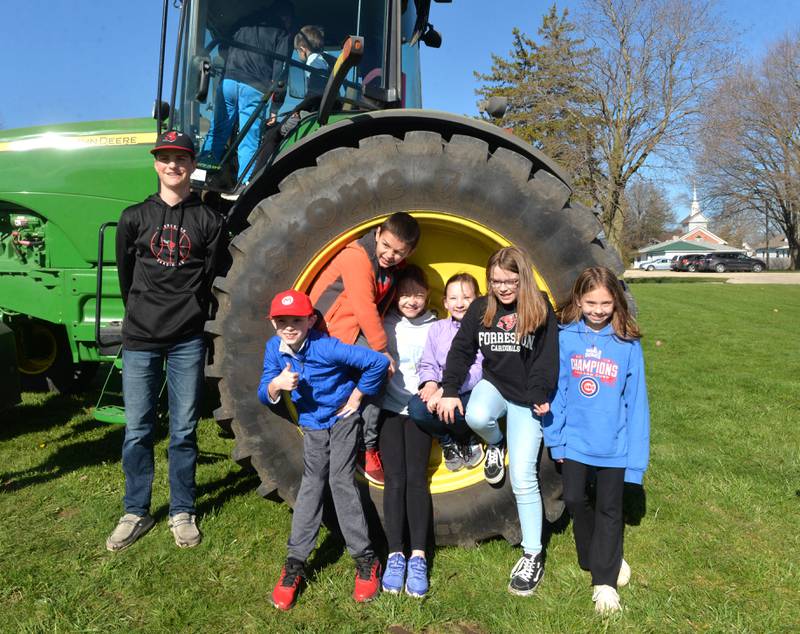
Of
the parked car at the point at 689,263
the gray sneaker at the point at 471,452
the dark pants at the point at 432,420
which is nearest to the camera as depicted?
the dark pants at the point at 432,420

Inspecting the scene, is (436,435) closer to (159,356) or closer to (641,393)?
(641,393)

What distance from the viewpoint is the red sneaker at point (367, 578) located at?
2.34 meters

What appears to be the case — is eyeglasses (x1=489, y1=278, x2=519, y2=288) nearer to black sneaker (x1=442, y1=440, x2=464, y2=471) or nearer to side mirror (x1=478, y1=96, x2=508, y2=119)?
black sneaker (x1=442, y1=440, x2=464, y2=471)

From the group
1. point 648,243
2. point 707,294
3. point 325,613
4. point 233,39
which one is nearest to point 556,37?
point 707,294

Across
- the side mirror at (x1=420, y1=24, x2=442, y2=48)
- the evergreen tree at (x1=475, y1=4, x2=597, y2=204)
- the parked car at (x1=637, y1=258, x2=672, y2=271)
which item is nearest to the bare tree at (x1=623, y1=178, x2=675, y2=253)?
the parked car at (x1=637, y1=258, x2=672, y2=271)

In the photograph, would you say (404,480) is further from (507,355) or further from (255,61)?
(255,61)

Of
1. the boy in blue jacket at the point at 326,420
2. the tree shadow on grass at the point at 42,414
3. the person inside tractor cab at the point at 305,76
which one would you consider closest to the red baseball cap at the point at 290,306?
the boy in blue jacket at the point at 326,420

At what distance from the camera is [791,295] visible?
663 inches

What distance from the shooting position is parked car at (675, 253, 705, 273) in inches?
1614

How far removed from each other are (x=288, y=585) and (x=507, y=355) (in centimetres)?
122

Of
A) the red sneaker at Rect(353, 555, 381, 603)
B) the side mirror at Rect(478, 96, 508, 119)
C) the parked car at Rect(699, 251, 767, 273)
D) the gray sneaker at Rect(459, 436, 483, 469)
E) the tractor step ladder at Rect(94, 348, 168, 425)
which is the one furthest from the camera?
the parked car at Rect(699, 251, 767, 273)

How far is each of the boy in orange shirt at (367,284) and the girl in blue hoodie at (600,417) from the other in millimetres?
719

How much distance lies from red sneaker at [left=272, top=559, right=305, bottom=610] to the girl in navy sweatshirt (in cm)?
80

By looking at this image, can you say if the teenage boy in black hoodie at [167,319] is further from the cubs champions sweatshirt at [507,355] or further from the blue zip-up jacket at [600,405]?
the blue zip-up jacket at [600,405]
